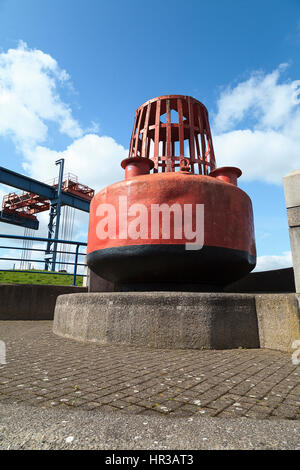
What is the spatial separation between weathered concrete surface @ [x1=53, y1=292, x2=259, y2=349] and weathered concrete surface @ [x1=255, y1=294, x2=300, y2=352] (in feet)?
0.33

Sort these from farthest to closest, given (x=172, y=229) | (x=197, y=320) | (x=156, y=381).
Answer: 1. (x=172, y=229)
2. (x=197, y=320)
3. (x=156, y=381)

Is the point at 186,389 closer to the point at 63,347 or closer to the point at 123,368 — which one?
the point at 123,368

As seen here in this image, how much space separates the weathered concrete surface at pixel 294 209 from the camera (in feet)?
12.5

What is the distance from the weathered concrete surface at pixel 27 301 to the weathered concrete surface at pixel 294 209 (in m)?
5.86

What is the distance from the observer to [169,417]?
1599 millimetres

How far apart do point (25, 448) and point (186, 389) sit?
1240 millimetres

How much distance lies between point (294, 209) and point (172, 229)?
5.79ft

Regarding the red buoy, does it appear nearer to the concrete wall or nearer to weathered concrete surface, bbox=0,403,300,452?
the concrete wall

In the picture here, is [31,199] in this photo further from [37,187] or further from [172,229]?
[172,229]

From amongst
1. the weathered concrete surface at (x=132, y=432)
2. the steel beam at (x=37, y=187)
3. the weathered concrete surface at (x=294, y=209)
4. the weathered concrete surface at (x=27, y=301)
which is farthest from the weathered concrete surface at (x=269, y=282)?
the steel beam at (x=37, y=187)

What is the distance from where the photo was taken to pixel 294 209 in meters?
3.94

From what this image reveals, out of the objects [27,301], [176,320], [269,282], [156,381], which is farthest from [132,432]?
[27,301]

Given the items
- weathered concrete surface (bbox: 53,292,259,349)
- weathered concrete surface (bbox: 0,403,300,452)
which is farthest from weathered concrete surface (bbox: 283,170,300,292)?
weathered concrete surface (bbox: 0,403,300,452)
